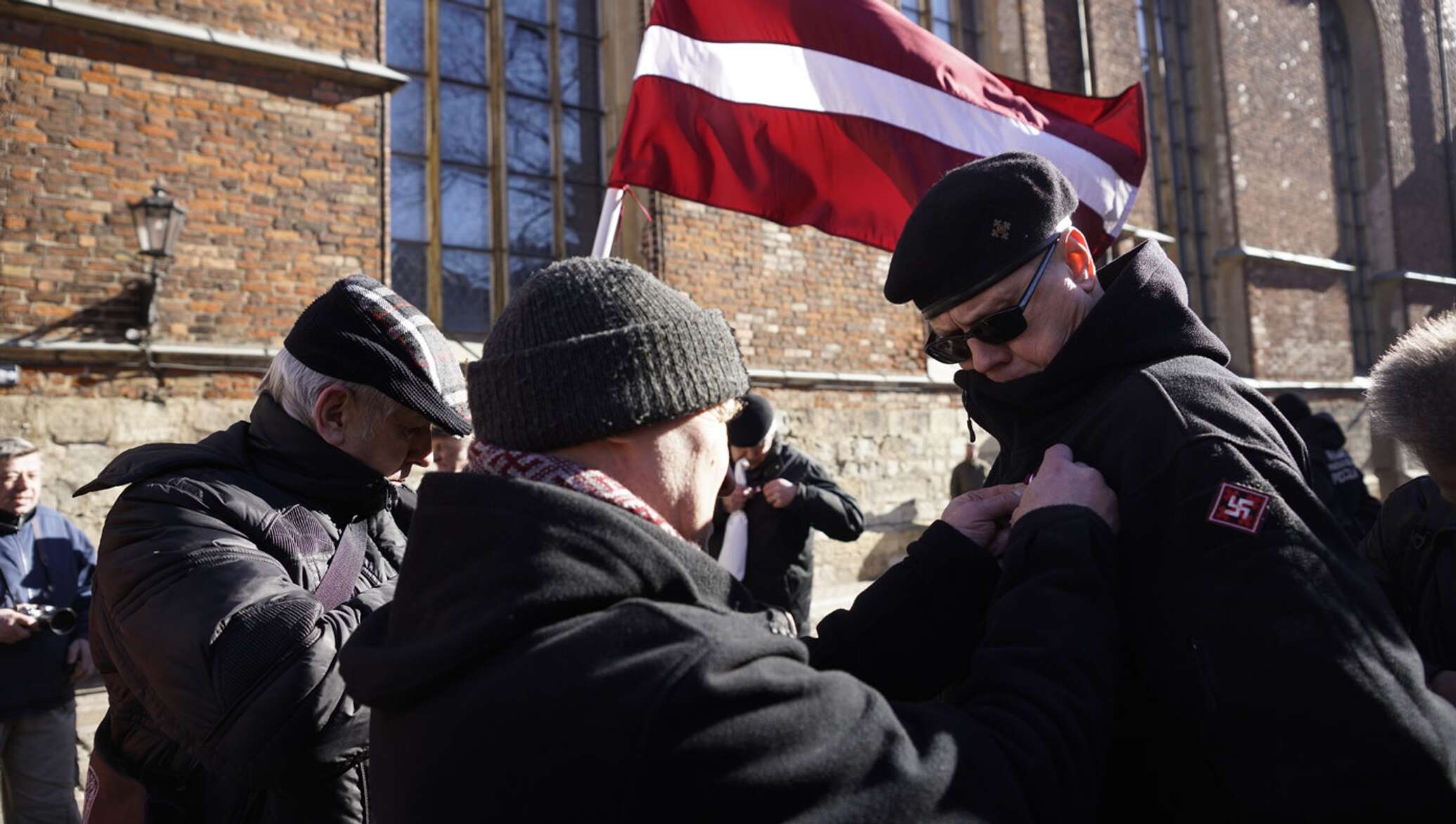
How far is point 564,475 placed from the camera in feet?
3.85

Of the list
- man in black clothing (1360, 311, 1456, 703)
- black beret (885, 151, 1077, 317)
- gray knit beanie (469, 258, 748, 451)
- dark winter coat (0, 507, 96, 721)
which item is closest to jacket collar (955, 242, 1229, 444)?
black beret (885, 151, 1077, 317)

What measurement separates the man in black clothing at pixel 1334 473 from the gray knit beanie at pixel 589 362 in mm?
4969

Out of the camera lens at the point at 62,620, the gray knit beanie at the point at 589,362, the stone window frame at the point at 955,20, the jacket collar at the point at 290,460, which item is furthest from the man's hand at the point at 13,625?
the stone window frame at the point at 955,20

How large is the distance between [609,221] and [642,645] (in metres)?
2.21

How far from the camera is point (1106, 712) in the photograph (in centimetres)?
118

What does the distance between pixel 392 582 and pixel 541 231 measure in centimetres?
689

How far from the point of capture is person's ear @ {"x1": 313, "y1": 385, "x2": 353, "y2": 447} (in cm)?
194

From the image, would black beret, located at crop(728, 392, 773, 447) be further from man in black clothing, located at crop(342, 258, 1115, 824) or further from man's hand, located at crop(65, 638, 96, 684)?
man in black clothing, located at crop(342, 258, 1115, 824)

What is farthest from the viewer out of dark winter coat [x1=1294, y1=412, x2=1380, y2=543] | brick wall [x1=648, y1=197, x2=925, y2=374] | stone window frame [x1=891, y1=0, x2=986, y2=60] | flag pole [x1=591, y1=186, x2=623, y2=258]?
stone window frame [x1=891, y1=0, x2=986, y2=60]

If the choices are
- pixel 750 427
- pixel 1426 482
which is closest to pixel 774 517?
pixel 750 427

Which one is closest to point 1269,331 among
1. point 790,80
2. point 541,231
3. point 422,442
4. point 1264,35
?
point 1264,35

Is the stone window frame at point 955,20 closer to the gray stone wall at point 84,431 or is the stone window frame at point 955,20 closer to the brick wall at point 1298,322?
the brick wall at point 1298,322

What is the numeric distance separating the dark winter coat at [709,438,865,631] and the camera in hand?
256 centimetres

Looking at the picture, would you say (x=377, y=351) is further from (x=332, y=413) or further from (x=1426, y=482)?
(x=1426, y=482)
